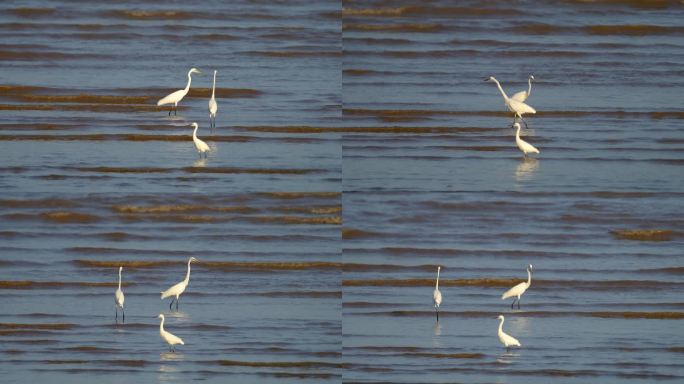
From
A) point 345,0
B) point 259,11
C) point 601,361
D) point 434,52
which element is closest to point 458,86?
point 434,52

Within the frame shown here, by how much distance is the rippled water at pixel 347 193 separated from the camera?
9.91ft

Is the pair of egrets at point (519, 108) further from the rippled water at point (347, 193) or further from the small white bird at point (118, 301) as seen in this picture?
the small white bird at point (118, 301)

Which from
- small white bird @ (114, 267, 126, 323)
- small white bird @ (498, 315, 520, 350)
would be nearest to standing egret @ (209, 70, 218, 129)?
small white bird @ (114, 267, 126, 323)

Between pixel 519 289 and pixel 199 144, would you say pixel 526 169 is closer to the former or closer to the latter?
pixel 519 289

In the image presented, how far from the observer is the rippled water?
3021 millimetres

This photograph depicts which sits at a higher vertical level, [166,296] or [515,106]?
[515,106]

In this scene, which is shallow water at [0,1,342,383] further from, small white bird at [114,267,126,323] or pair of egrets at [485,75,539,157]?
pair of egrets at [485,75,539,157]

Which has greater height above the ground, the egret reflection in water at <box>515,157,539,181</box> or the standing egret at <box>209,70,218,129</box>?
the standing egret at <box>209,70,218,129</box>

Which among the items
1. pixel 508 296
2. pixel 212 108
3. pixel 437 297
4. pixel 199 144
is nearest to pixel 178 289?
pixel 199 144

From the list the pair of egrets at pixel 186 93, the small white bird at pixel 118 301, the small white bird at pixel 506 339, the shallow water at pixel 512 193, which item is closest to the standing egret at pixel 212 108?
the pair of egrets at pixel 186 93

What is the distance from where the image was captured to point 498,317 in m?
3.03

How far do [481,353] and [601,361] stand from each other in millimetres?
337

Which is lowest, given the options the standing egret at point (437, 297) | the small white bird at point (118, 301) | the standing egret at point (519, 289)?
the small white bird at point (118, 301)

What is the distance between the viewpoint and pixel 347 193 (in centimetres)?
306
